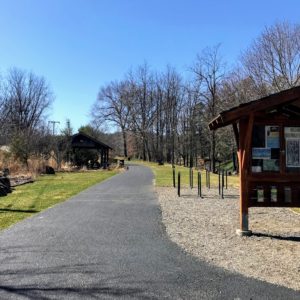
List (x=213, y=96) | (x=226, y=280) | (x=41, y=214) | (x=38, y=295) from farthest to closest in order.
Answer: (x=213, y=96), (x=41, y=214), (x=226, y=280), (x=38, y=295)

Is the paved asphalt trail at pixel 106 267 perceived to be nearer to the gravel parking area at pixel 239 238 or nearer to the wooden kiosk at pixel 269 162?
the gravel parking area at pixel 239 238

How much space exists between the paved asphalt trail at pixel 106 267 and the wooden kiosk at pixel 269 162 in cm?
208

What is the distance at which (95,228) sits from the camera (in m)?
10.8

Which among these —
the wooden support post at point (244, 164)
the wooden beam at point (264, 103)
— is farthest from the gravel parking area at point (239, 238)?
the wooden beam at point (264, 103)

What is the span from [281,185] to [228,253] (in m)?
2.59

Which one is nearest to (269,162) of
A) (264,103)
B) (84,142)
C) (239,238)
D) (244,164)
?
(244,164)

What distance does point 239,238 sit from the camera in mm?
9477

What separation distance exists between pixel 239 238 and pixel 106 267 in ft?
11.6

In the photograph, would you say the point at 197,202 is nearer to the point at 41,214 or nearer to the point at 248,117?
the point at 41,214

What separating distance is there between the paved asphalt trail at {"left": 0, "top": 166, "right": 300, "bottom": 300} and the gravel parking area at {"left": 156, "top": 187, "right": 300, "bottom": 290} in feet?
1.15

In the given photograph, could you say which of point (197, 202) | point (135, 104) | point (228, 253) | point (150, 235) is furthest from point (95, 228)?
point (135, 104)

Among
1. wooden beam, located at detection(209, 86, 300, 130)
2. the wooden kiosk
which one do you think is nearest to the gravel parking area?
the wooden kiosk

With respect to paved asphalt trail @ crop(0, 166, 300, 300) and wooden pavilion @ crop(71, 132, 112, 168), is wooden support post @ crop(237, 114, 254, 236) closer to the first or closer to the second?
paved asphalt trail @ crop(0, 166, 300, 300)

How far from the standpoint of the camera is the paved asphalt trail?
563cm
